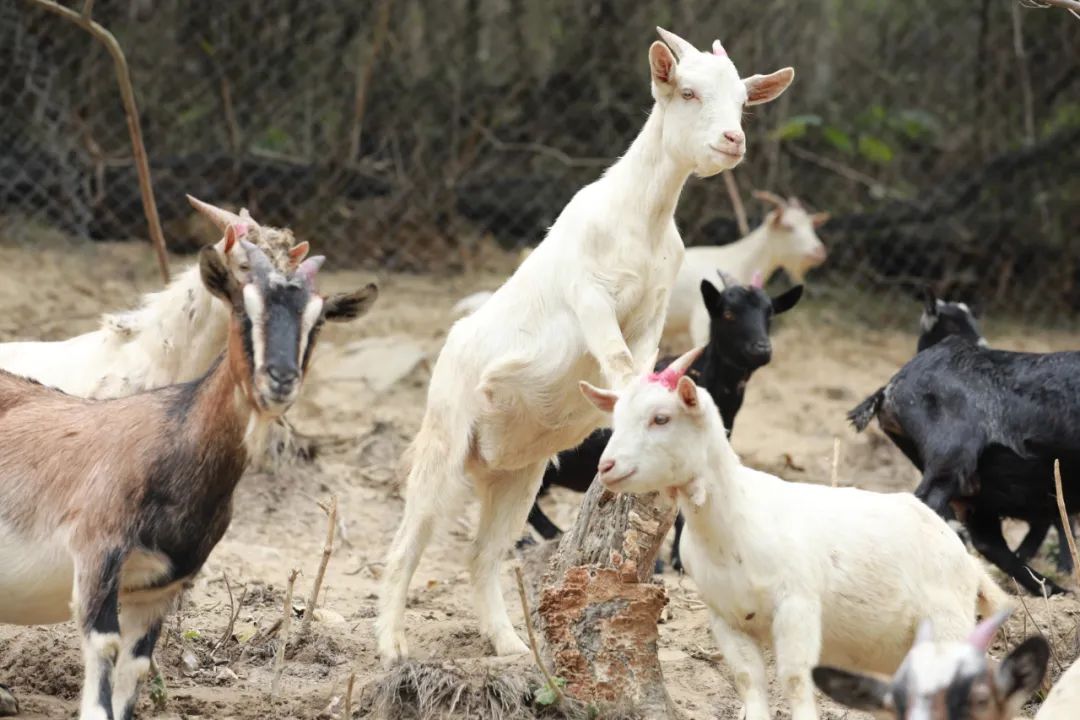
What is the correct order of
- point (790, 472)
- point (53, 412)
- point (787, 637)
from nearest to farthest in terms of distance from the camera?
point (787, 637) → point (53, 412) → point (790, 472)

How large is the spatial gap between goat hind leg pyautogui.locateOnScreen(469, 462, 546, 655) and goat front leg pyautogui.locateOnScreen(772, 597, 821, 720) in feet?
5.47

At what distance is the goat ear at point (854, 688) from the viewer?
4.57m

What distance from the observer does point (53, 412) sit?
5574 millimetres

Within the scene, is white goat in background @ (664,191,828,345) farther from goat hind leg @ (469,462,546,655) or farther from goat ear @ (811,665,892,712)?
goat ear @ (811,665,892,712)

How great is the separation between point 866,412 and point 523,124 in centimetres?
545

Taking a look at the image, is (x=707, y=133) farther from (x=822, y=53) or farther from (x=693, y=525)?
(x=822, y=53)

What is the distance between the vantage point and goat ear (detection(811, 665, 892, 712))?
4574 mm

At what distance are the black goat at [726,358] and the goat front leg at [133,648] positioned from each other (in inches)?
135

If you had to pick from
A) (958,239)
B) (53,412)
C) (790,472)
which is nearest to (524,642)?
(53,412)

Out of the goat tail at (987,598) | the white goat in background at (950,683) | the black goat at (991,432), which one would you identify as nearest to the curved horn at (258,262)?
the white goat in background at (950,683)

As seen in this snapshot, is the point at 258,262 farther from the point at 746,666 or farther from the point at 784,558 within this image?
the point at 746,666

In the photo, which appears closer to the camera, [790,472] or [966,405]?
[966,405]

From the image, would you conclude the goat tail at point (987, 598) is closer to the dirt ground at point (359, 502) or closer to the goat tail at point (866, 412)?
the dirt ground at point (359, 502)

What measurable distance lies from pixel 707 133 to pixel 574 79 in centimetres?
685
